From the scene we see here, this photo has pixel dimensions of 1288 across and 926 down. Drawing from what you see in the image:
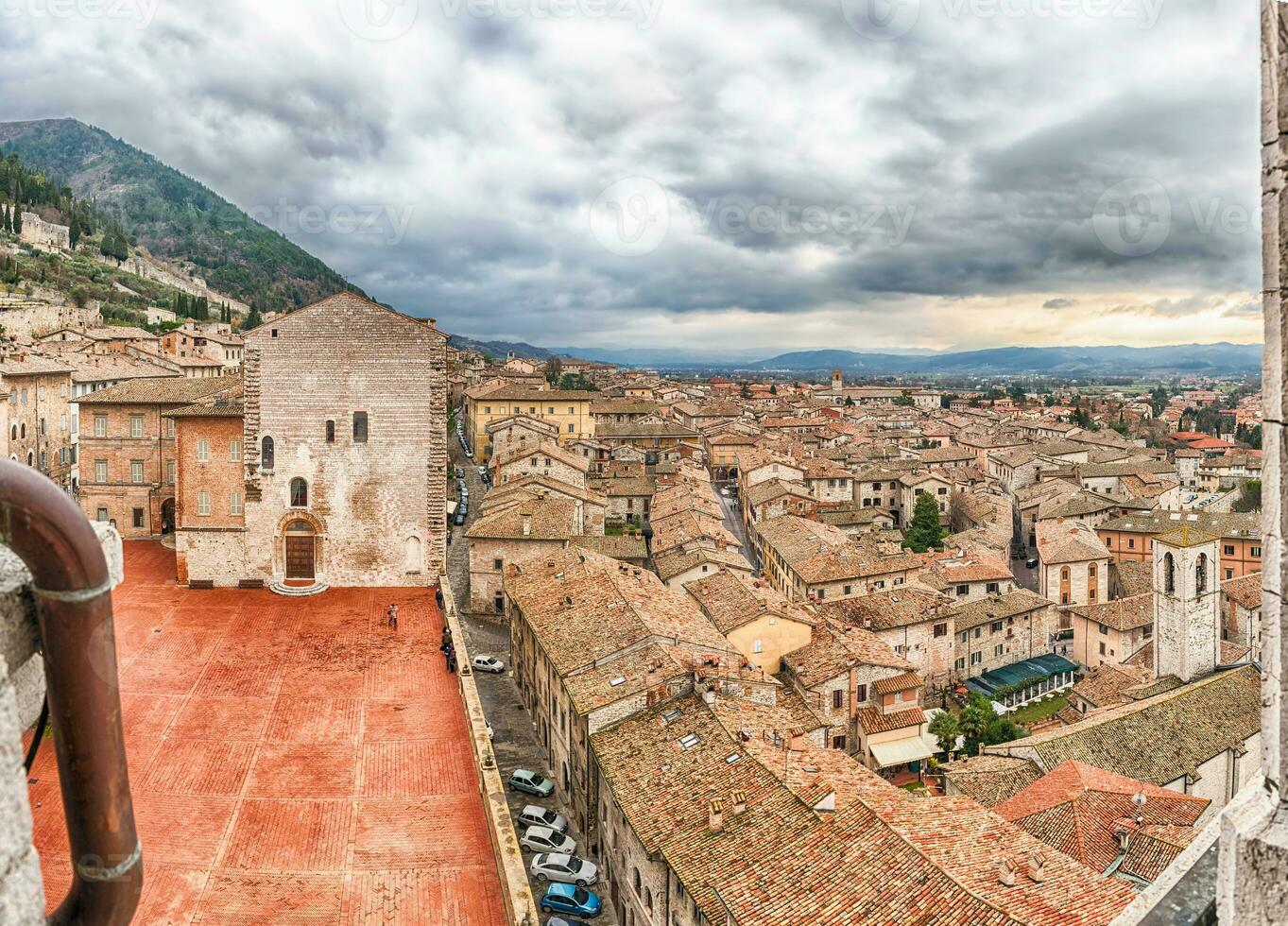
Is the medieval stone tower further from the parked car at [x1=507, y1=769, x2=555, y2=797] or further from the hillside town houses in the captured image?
the parked car at [x1=507, y1=769, x2=555, y2=797]

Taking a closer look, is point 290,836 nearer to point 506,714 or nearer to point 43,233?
point 506,714

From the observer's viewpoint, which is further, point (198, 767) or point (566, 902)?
point (566, 902)

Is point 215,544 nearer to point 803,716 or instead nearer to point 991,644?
point 803,716

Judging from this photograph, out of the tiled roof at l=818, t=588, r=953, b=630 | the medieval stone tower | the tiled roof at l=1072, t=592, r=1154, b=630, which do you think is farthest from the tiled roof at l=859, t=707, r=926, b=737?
the tiled roof at l=1072, t=592, r=1154, b=630

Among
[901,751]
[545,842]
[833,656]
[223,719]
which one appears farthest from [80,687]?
[901,751]

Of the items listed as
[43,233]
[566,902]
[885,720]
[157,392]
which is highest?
[43,233]

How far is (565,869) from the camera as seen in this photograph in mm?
20547

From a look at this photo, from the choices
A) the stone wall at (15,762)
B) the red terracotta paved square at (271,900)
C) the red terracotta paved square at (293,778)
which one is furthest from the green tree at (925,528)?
the stone wall at (15,762)

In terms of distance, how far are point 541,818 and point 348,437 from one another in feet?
46.7

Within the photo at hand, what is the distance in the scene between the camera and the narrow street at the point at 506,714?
22984mm

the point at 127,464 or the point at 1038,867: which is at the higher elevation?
the point at 127,464

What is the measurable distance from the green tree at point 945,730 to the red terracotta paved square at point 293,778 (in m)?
18.3

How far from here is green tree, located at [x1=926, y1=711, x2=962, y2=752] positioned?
31266 mm

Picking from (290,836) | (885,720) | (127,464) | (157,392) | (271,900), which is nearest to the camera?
(271,900)
